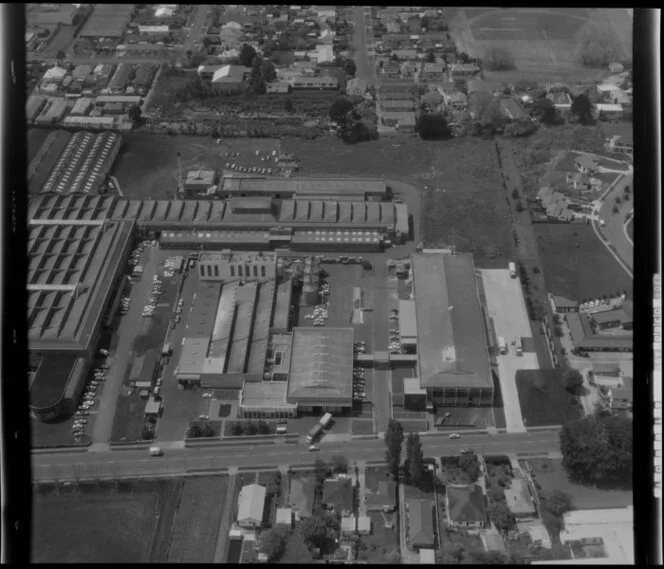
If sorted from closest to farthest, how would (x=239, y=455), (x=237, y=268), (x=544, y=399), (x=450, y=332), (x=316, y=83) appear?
(x=239, y=455), (x=544, y=399), (x=450, y=332), (x=237, y=268), (x=316, y=83)

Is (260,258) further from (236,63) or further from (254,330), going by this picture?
(236,63)

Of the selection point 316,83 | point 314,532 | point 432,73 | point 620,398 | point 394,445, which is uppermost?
point 394,445

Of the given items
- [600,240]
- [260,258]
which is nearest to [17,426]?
[260,258]

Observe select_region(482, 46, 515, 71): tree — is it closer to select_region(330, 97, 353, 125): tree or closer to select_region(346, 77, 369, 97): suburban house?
select_region(346, 77, 369, 97): suburban house

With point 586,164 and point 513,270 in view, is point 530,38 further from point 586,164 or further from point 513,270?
point 513,270

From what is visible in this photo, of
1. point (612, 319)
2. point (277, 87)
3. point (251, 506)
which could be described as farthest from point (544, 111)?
point (251, 506)

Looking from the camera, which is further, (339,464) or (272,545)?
(339,464)

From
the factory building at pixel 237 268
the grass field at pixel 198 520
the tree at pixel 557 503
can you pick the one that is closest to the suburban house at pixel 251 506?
the grass field at pixel 198 520
